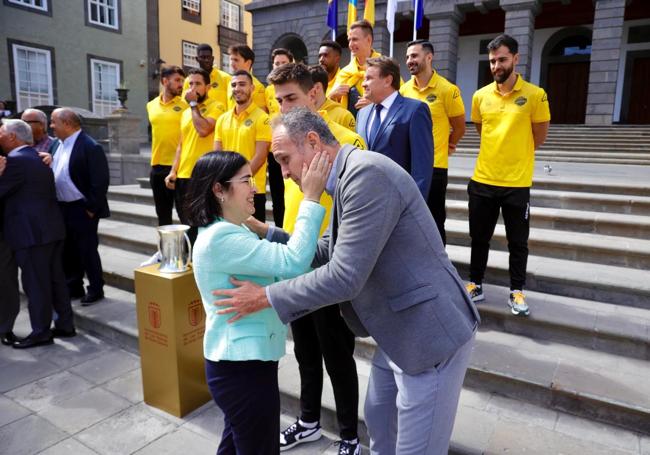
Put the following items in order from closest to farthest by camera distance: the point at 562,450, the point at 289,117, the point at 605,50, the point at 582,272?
the point at 289,117, the point at 562,450, the point at 582,272, the point at 605,50

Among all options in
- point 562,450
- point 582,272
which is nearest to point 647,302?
point 582,272

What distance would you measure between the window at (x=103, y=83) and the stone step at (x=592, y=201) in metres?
21.2

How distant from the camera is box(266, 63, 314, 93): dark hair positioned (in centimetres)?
275

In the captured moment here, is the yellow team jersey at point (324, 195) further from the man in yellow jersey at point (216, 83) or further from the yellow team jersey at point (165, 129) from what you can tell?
the man in yellow jersey at point (216, 83)

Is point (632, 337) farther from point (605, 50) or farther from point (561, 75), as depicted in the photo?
point (561, 75)

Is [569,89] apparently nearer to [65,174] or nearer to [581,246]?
[581,246]

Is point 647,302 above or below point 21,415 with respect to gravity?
above

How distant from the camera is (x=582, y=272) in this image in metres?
4.43

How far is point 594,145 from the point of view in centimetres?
1257

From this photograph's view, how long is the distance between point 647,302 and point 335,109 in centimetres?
308

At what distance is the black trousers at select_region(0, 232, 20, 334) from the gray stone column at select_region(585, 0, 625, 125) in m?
16.5

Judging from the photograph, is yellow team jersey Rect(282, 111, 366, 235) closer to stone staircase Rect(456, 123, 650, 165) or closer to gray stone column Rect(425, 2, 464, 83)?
stone staircase Rect(456, 123, 650, 165)

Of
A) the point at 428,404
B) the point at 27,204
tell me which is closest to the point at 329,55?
the point at 27,204

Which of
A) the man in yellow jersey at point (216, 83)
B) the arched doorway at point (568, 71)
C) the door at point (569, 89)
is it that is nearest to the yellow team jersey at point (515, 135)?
the man in yellow jersey at point (216, 83)
